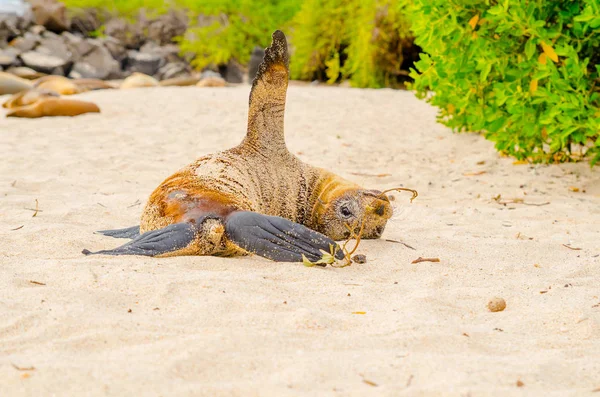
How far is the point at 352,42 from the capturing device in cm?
1499

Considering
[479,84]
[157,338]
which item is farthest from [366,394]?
[479,84]

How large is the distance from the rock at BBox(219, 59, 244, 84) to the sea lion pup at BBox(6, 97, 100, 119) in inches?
520

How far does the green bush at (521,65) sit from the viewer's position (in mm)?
4941

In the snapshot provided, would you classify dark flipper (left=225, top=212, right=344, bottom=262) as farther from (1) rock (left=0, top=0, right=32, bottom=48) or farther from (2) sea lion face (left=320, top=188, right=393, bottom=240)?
(1) rock (left=0, top=0, right=32, bottom=48)

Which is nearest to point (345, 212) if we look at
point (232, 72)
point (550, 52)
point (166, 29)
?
point (550, 52)

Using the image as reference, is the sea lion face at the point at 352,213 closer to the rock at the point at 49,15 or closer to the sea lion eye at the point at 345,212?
the sea lion eye at the point at 345,212

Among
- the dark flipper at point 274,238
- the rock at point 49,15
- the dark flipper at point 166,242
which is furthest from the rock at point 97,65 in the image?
the dark flipper at point 274,238

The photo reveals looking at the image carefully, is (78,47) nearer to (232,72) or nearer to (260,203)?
(232,72)

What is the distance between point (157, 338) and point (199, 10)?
22.5 metres

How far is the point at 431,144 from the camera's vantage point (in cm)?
760

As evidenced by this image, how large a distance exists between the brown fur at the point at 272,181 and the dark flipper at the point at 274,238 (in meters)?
0.25

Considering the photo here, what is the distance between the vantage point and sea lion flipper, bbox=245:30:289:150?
3646 millimetres

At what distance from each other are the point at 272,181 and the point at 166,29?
26.9 meters

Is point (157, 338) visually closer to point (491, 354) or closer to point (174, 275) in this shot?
point (174, 275)
